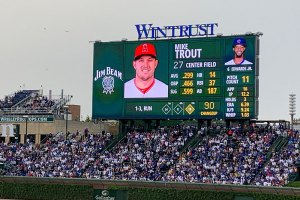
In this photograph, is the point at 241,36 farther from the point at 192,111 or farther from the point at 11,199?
the point at 11,199

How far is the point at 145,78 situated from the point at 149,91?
1.13 metres

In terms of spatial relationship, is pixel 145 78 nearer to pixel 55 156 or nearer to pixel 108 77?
pixel 108 77

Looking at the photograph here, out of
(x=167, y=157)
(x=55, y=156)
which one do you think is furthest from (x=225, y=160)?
(x=55, y=156)

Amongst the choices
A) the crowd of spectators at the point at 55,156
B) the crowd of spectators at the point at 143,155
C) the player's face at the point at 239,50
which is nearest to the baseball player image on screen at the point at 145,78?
the crowd of spectators at the point at 143,155

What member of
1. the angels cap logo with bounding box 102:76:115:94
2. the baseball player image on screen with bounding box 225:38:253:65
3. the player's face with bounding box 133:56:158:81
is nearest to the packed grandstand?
the angels cap logo with bounding box 102:76:115:94

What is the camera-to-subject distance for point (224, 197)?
4847cm

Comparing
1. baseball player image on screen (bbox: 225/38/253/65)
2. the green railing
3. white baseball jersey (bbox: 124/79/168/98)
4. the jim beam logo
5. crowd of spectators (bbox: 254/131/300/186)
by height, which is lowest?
the green railing

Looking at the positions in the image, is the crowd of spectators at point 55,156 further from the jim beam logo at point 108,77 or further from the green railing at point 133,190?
the jim beam logo at point 108,77

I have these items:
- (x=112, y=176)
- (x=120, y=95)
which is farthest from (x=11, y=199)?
(x=120, y=95)

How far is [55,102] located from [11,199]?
19.4 m

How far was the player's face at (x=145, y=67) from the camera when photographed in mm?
59750

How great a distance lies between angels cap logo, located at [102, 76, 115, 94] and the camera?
61406mm

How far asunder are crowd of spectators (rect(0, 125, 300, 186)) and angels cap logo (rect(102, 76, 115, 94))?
13.6ft

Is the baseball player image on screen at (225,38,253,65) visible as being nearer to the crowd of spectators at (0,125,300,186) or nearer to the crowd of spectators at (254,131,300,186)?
the crowd of spectators at (0,125,300,186)
